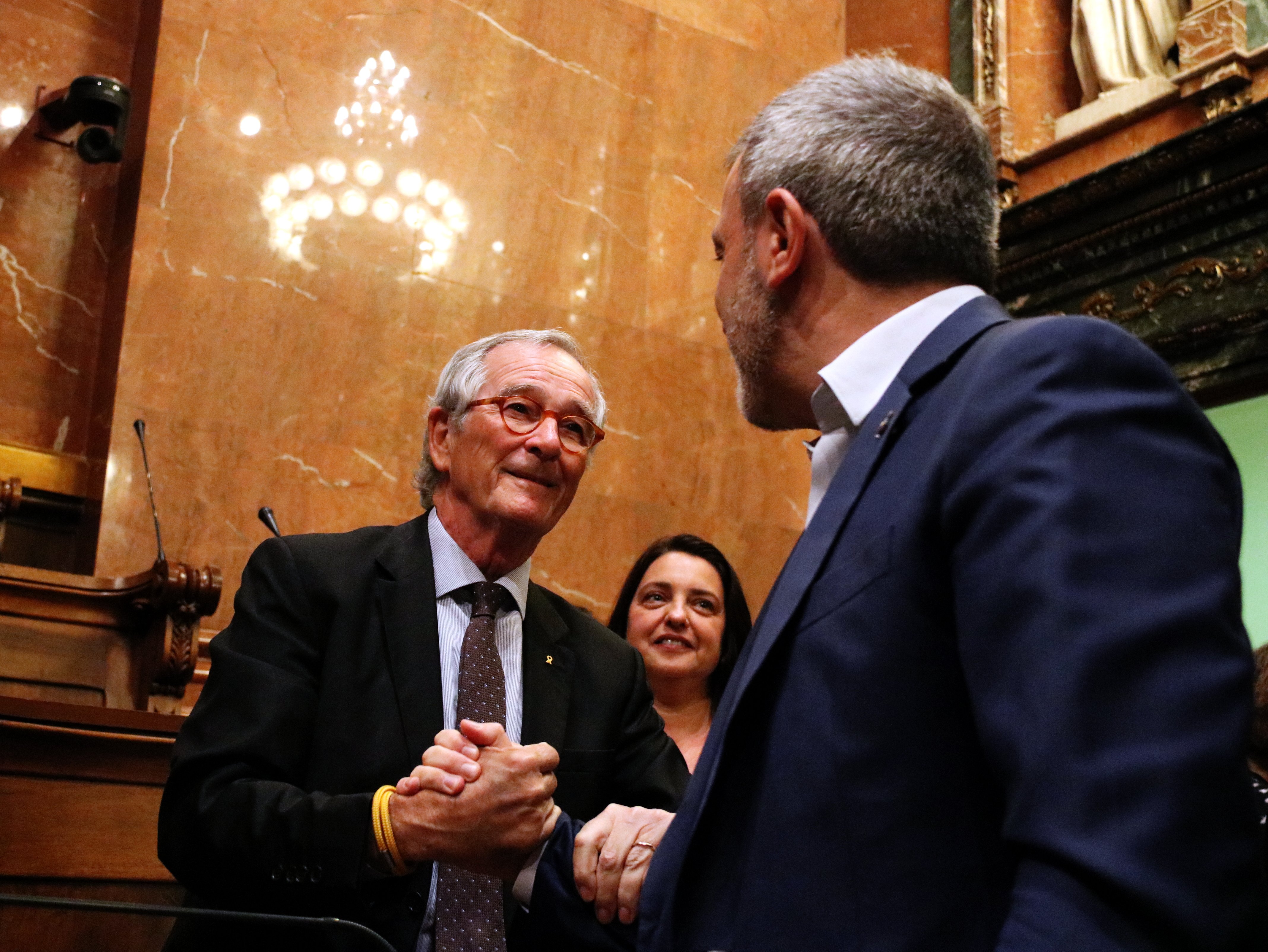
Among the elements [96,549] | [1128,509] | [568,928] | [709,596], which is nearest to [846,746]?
[1128,509]

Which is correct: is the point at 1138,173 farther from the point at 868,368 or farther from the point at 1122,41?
the point at 868,368

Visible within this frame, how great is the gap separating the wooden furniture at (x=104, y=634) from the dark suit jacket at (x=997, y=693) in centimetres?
295

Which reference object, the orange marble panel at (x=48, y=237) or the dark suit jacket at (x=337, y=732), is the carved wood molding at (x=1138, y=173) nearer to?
the orange marble panel at (x=48, y=237)

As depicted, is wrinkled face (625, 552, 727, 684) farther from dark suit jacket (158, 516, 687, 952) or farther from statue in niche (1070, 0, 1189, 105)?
statue in niche (1070, 0, 1189, 105)

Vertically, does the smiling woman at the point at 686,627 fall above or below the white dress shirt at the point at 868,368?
below

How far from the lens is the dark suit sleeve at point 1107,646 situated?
0.88m

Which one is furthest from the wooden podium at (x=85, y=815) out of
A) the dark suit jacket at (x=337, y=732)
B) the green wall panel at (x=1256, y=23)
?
the green wall panel at (x=1256, y=23)

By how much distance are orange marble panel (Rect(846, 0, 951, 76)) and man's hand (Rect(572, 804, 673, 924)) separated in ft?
20.1

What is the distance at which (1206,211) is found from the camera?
5.77 meters

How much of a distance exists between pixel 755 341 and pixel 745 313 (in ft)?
0.12

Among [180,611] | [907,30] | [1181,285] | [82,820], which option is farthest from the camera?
[907,30]

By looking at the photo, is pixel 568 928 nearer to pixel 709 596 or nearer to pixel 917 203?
pixel 917 203

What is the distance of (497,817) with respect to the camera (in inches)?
72.9

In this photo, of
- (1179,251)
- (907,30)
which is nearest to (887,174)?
(1179,251)
